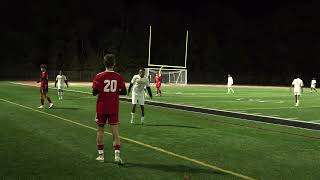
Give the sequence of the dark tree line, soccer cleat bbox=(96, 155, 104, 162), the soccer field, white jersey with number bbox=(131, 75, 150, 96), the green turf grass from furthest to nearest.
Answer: the dark tree line → the green turf grass → white jersey with number bbox=(131, 75, 150, 96) → soccer cleat bbox=(96, 155, 104, 162) → the soccer field

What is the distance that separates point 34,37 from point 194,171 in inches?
3459

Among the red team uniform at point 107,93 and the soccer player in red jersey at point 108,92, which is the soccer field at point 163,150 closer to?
the soccer player in red jersey at point 108,92

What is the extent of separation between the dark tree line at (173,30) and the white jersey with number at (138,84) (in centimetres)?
6714

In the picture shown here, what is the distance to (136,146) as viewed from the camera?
10.5 m

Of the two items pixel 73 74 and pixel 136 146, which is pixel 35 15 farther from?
pixel 136 146

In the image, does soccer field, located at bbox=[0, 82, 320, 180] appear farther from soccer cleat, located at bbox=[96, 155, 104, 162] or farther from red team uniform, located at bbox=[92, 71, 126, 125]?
red team uniform, located at bbox=[92, 71, 126, 125]

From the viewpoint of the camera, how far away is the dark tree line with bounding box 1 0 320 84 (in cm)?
8644

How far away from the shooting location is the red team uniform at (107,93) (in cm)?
852

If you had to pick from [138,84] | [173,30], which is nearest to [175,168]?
[138,84]

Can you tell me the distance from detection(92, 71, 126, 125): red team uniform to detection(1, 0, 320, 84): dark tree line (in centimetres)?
7370

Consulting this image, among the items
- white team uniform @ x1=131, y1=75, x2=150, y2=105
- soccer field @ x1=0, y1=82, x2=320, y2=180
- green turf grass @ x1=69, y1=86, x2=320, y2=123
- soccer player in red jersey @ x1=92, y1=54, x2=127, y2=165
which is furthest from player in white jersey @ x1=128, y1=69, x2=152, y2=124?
green turf grass @ x1=69, y1=86, x2=320, y2=123

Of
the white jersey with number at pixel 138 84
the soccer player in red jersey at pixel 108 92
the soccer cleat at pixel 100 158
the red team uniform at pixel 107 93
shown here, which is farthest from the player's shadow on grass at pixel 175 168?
the white jersey with number at pixel 138 84

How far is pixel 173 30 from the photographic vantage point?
94188 mm

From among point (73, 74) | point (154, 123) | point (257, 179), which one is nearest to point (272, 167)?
point (257, 179)
